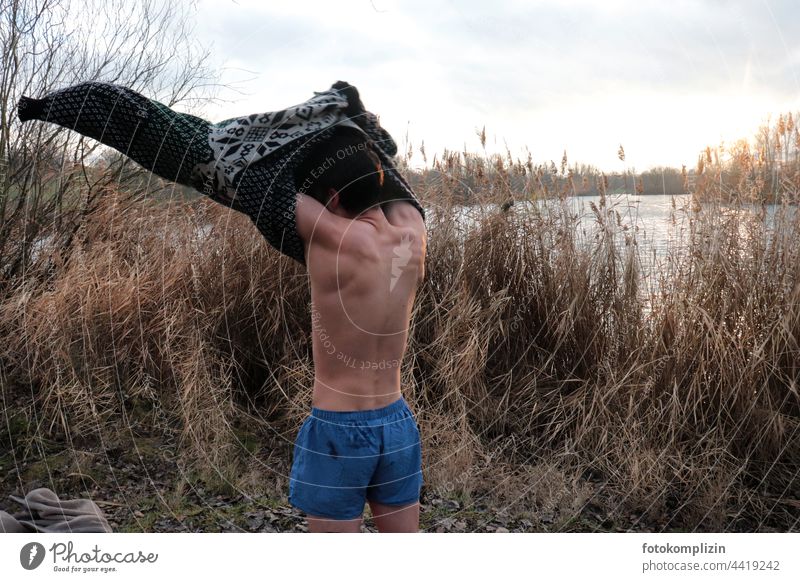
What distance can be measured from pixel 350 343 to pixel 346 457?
311mm

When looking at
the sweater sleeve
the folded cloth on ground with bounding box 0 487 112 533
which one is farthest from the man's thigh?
the folded cloth on ground with bounding box 0 487 112 533

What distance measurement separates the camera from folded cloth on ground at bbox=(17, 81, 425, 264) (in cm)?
197

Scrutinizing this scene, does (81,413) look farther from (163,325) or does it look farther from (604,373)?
(604,373)

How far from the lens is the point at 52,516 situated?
3.12m

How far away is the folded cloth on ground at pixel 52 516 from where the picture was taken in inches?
118

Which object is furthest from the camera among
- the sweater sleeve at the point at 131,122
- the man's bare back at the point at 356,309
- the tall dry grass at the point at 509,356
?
the tall dry grass at the point at 509,356

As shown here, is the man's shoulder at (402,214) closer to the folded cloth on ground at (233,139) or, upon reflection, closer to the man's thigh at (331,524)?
the folded cloth on ground at (233,139)

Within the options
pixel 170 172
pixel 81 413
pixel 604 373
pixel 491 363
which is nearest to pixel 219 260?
pixel 81 413

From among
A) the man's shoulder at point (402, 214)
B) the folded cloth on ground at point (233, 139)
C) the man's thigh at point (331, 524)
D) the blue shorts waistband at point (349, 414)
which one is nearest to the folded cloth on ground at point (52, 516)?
the man's thigh at point (331, 524)

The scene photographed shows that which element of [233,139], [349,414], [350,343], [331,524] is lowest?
[331,524]

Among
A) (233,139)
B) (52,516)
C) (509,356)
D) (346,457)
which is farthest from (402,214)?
(52,516)

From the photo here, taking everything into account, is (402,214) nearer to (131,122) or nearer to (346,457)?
(346,457)

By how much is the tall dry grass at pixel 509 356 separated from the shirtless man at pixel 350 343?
158 cm

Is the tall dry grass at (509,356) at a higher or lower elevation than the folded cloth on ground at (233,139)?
lower
